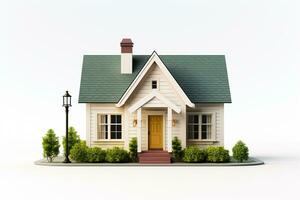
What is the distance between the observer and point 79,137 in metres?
46.1

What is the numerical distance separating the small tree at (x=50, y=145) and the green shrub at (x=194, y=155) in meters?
7.74

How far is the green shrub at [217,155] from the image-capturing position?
40719 millimetres

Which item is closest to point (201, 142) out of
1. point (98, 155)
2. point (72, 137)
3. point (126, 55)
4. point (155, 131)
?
point (155, 131)

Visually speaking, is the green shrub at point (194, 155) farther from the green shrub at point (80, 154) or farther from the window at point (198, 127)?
the green shrub at point (80, 154)

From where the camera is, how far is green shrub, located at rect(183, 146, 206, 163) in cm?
4062

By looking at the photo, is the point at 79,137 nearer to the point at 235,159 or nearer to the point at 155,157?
the point at 155,157

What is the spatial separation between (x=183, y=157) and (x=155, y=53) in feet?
20.8

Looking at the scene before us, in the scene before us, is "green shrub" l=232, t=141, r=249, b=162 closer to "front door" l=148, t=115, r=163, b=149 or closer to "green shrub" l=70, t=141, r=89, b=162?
"front door" l=148, t=115, r=163, b=149

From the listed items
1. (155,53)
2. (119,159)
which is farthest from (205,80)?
(119,159)

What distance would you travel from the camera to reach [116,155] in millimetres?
40781

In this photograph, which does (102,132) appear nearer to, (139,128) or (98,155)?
(98,155)

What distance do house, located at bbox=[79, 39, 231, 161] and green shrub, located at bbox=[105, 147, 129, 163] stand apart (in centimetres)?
116

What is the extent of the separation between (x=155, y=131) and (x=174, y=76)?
408 centimetres

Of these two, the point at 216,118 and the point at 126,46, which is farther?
the point at 126,46
